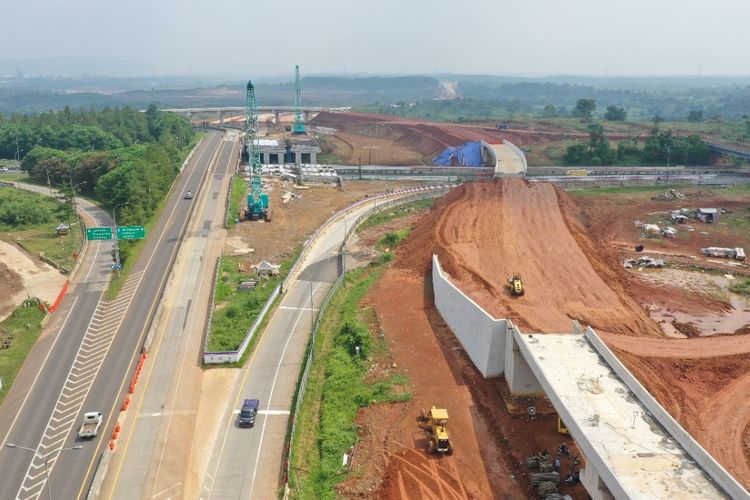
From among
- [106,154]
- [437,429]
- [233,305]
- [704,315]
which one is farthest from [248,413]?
[106,154]

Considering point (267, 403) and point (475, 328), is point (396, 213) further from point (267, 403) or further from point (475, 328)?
point (267, 403)

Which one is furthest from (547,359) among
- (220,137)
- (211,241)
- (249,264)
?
(220,137)

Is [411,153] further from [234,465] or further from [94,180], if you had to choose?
[234,465]

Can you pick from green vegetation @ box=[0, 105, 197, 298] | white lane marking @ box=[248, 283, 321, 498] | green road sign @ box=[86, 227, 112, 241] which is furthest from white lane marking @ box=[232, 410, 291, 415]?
green road sign @ box=[86, 227, 112, 241]

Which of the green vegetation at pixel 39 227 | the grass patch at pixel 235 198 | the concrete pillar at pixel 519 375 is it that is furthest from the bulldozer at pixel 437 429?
the grass patch at pixel 235 198

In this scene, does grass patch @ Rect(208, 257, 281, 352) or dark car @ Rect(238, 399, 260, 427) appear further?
grass patch @ Rect(208, 257, 281, 352)

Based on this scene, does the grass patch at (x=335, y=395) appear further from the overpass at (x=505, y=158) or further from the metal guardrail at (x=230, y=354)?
the overpass at (x=505, y=158)

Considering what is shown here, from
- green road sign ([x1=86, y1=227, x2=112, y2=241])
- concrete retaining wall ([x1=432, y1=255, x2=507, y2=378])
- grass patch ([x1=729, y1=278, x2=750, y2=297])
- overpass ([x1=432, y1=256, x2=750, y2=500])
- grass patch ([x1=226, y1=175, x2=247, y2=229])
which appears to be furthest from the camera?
grass patch ([x1=226, y1=175, x2=247, y2=229])

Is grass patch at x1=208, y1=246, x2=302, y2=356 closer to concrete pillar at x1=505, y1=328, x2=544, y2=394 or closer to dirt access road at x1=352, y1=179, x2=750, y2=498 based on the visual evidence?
dirt access road at x1=352, y1=179, x2=750, y2=498
